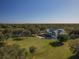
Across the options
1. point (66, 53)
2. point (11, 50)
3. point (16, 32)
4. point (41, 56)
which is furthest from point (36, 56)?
point (16, 32)

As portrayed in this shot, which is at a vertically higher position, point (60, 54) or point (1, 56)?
point (1, 56)

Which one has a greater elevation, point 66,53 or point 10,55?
point 10,55

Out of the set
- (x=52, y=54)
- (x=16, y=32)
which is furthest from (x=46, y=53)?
(x=16, y=32)

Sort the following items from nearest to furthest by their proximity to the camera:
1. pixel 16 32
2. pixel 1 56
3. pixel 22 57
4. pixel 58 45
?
pixel 1 56 < pixel 22 57 < pixel 58 45 < pixel 16 32

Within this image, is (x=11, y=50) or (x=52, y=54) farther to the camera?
(x=52, y=54)

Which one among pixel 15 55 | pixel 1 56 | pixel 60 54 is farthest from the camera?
pixel 60 54

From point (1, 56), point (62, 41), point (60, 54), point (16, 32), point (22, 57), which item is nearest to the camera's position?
point (1, 56)

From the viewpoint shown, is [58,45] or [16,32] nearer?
[58,45]

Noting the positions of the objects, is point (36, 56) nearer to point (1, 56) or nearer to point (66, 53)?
point (66, 53)

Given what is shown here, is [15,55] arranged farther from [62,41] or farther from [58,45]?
[62,41]
